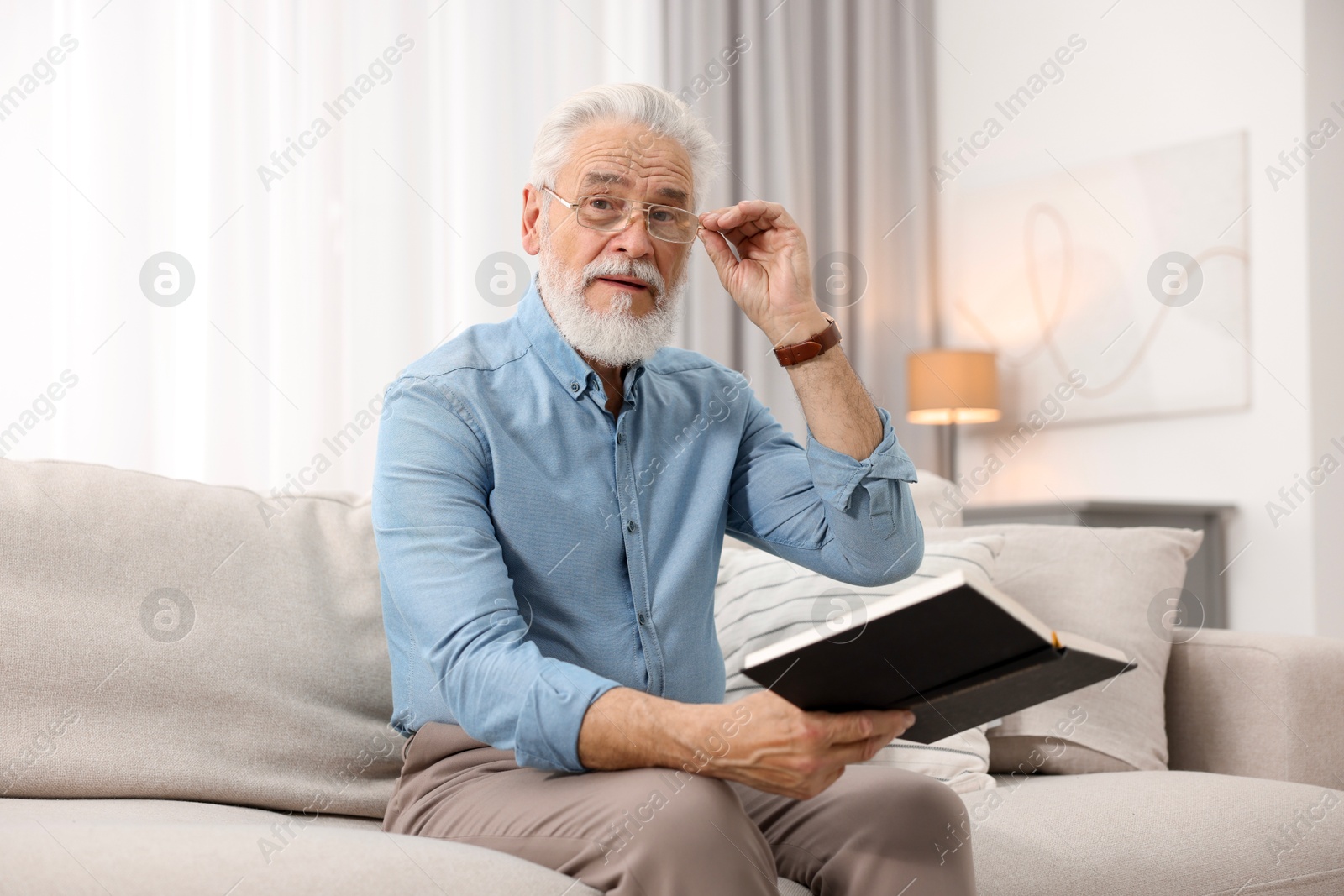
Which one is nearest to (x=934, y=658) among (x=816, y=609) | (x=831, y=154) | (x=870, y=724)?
(x=870, y=724)

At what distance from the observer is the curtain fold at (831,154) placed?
3375 millimetres

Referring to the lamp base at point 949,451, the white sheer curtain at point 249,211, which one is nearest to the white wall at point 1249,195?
the lamp base at point 949,451

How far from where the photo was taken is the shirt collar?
132 centimetres

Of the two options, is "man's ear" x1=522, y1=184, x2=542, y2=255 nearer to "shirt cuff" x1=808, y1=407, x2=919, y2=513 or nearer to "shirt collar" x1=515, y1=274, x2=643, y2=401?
"shirt collar" x1=515, y1=274, x2=643, y2=401

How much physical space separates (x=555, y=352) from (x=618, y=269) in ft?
0.42

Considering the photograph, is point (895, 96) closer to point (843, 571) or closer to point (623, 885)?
point (843, 571)

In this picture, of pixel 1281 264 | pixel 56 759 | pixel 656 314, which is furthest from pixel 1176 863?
pixel 1281 264

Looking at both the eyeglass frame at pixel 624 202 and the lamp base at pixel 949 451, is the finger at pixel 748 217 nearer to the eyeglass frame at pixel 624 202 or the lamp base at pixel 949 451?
the eyeglass frame at pixel 624 202

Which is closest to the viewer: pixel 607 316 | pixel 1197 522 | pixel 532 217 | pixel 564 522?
pixel 564 522

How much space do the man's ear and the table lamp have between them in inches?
88.5

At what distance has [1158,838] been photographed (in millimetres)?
1316

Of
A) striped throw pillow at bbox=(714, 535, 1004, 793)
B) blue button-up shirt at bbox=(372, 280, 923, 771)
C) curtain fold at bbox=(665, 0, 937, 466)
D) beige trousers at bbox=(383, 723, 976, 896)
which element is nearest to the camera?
beige trousers at bbox=(383, 723, 976, 896)

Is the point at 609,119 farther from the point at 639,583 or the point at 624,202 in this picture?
the point at 639,583

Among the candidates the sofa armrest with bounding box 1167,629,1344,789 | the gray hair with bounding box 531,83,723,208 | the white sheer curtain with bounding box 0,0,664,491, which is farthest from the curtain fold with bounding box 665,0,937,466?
the gray hair with bounding box 531,83,723,208
